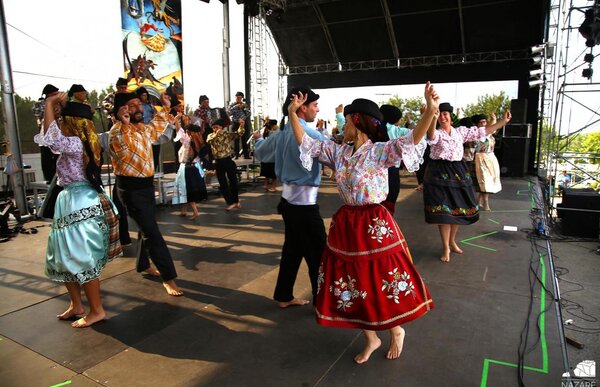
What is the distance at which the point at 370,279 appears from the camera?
7.47ft

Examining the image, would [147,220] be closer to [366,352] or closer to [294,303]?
[294,303]

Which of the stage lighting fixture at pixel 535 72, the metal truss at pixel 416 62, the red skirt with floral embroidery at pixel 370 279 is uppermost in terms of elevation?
the metal truss at pixel 416 62

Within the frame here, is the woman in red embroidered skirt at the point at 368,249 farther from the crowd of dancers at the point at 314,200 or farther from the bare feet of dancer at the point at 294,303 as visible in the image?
the bare feet of dancer at the point at 294,303

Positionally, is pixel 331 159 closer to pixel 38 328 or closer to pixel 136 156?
pixel 136 156

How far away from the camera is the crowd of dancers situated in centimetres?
228

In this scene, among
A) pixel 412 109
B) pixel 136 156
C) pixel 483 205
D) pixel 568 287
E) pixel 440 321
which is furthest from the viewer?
pixel 412 109

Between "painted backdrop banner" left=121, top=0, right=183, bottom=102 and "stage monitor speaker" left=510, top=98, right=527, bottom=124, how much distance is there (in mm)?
9694

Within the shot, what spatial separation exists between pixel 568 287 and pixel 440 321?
197 centimetres

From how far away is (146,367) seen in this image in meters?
2.48

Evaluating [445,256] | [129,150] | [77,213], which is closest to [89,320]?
[77,213]

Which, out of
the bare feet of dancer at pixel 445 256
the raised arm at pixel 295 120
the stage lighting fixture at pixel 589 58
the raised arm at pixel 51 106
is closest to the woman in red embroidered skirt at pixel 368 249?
the raised arm at pixel 295 120

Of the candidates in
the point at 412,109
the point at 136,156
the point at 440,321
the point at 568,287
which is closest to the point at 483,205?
the point at 568,287

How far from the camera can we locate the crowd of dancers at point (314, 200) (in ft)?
7.48

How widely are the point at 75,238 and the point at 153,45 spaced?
27.7 feet
